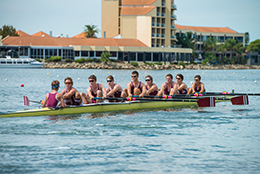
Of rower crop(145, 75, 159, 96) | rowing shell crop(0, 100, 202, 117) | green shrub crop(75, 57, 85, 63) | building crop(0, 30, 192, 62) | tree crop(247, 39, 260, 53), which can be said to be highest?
tree crop(247, 39, 260, 53)

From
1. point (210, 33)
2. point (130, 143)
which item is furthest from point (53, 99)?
point (210, 33)

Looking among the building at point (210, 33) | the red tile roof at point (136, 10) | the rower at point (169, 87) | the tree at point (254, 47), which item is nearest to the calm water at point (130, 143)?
the rower at point (169, 87)

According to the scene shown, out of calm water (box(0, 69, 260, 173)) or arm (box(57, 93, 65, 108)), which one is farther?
arm (box(57, 93, 65, 108))

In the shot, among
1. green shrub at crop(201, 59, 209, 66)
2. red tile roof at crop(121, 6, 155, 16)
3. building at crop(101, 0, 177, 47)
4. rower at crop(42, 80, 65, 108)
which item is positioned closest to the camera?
rower at crop(42, 80, 65, 108)

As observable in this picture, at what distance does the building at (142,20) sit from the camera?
103312 mm

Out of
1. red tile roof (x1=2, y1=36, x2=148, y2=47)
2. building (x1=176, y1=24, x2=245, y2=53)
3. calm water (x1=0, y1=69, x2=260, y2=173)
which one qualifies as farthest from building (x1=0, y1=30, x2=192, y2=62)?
calm water (x1=0, y1=69, x2=260, y2=173)

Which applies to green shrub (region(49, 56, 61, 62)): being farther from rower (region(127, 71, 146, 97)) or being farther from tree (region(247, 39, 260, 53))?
tree (region(247, 39, 260, 53))

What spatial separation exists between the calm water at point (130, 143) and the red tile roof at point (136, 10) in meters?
86.8

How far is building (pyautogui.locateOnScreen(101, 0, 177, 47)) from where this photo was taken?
103 meters

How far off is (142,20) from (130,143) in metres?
92.4

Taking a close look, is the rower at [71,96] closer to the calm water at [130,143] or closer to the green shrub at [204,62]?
the calm water at [130,143]

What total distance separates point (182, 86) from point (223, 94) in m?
2.58

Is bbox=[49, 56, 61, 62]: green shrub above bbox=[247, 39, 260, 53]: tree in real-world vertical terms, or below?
below

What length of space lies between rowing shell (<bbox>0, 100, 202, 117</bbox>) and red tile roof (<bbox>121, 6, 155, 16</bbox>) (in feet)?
274
